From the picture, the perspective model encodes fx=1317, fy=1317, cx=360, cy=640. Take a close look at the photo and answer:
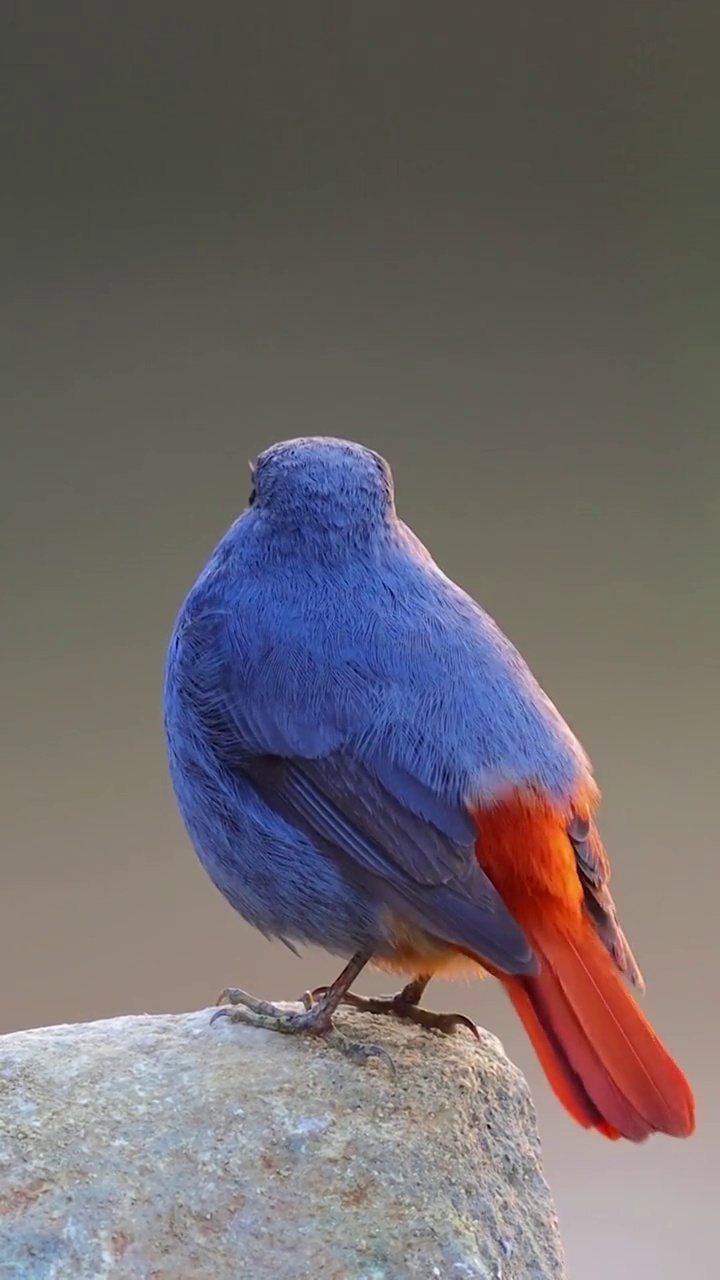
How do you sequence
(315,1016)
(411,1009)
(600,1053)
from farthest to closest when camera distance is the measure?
(411,1009) → (315,1016) → (600,1053)

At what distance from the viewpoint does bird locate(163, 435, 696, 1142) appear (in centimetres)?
127

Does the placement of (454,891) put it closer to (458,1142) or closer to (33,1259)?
(458,1142)

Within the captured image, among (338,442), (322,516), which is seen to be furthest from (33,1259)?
(338,442)

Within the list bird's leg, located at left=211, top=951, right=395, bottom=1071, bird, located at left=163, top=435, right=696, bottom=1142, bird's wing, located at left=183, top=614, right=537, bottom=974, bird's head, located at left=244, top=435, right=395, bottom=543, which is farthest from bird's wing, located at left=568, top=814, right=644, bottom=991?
bird's head, located at left=244, top=435, right=395, bottom=543

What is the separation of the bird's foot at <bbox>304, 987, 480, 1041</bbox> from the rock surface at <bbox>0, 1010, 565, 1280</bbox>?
8 cm

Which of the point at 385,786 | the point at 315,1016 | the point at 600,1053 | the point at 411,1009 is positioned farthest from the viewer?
the point at 411,1009

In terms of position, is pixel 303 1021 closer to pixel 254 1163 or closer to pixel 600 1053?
pixel 254 1163

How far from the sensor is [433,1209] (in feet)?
4.26

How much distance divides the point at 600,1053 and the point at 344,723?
41 cm

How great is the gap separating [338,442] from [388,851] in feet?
1.65

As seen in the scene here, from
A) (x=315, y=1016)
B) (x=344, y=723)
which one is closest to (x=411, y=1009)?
(x=315, y=1016)

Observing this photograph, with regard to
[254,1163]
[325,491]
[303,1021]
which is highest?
[325,491]

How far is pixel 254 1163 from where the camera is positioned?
129 cm

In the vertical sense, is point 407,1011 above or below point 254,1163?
above
